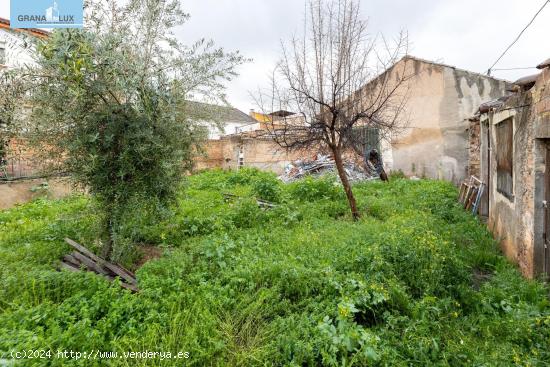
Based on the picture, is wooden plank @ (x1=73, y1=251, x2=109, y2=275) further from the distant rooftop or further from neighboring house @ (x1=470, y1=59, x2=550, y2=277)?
neighboring house @ (x1=470, y1=59, x2=550, y2=277)

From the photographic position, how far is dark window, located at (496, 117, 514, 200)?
533 centimetres

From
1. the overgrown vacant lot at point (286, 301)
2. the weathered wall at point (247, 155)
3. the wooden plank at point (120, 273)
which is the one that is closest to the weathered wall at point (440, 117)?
the weathered wall at point (247, 155)

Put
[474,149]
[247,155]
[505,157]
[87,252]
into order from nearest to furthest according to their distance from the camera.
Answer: [87,252]
[505,157]
[474,149]
[247,155]

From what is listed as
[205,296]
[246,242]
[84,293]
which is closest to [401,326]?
[205,296]

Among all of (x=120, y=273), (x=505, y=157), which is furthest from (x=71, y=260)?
(x=505, y=157)

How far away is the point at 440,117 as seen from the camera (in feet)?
41.8

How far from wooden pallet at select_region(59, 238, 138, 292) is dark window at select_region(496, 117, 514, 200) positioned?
20.0 feet

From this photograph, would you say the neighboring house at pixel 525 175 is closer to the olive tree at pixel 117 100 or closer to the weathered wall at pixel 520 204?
the weathered wall at pixel 520 204

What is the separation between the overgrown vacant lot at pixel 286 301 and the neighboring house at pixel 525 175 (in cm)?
39

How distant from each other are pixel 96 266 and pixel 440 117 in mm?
13264

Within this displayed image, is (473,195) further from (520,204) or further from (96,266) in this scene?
(96,266)

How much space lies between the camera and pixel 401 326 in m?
3.18

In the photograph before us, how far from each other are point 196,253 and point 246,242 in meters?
0.92

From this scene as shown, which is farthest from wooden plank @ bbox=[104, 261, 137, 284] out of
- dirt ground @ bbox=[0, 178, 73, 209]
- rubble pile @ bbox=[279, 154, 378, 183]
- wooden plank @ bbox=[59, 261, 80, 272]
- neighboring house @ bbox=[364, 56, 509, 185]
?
neighboring house @ bbox=[364, 56, 509, 185]
